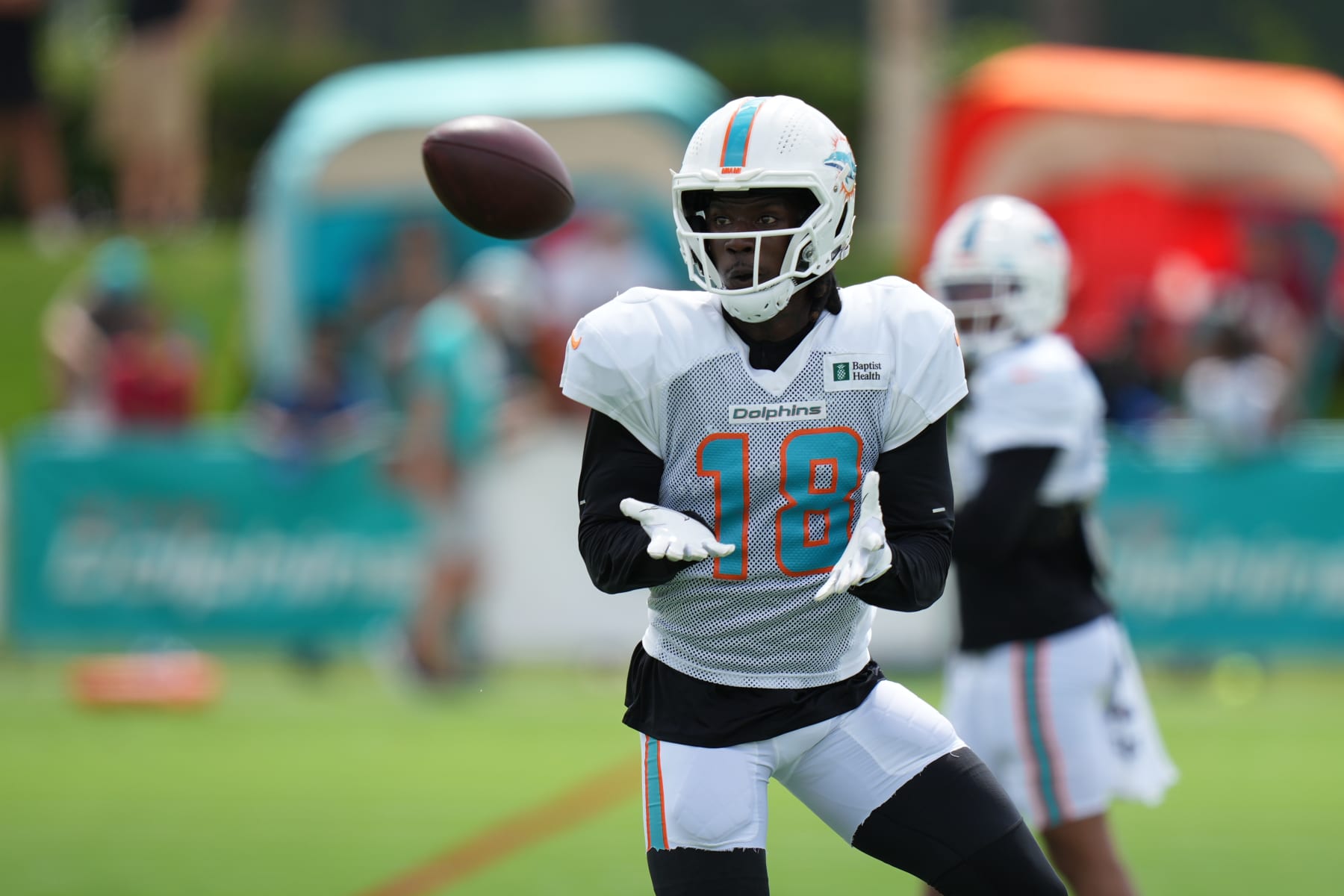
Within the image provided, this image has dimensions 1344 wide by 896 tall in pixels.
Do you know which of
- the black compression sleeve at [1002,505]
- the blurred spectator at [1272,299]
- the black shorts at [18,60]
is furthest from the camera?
the black shorts at [18,60]

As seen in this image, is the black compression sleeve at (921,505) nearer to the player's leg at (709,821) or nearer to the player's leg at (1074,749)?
the player's leg at (709,821)

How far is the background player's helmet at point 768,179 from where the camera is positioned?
10.4 ft

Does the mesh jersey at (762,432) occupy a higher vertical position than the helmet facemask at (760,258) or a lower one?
lower

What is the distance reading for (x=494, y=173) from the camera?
3.62 metres

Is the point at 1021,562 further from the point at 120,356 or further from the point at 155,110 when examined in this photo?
the point at 155,110

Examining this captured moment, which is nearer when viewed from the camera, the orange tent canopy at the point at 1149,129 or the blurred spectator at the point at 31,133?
the orange tent canopy at the point at 1149,129

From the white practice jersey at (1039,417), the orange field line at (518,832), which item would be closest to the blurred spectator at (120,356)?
the orange field line at (518,832)

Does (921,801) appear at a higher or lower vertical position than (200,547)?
higher

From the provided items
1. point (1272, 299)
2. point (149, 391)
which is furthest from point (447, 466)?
point (1272, 299)

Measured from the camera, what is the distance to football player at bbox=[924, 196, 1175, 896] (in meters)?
4.15

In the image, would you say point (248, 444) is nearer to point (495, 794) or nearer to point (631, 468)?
point (495, 794)

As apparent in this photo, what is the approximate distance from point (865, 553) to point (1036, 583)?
1309mm

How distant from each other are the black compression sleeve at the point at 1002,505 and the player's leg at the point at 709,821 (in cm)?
103

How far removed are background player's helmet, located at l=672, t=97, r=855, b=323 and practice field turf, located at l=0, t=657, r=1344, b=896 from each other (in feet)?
9.25
